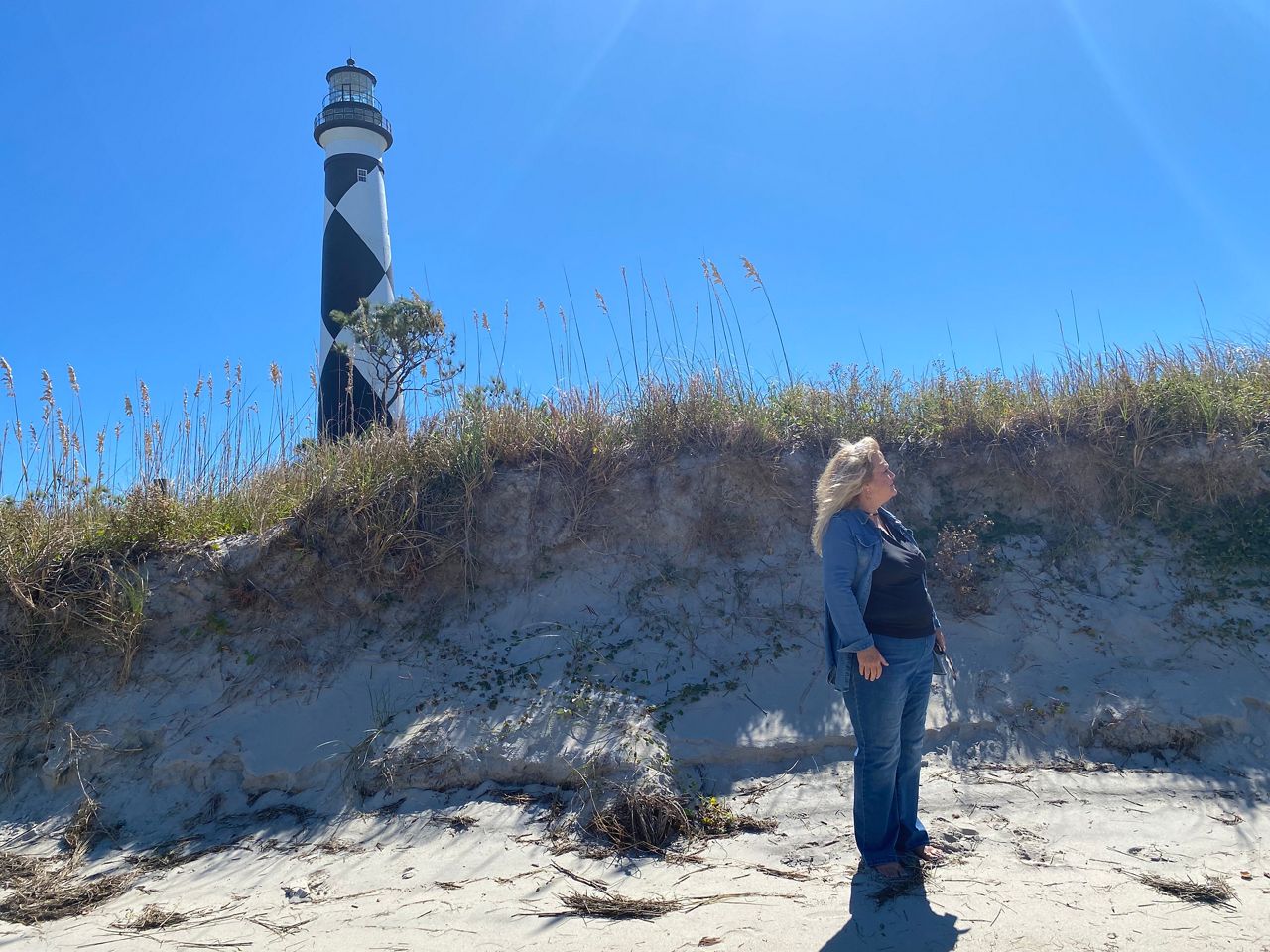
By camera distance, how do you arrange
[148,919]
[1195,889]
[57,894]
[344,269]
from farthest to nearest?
[344,269] → [57,894] → [148,919] → [1195,889]

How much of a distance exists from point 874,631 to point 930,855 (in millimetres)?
1044

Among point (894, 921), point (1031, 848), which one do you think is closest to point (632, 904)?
point (894, 921)

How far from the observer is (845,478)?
3.49 metres

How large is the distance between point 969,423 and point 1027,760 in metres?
2.84

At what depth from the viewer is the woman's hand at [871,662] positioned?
3293 millimetres

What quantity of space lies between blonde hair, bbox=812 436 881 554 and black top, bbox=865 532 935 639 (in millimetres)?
257

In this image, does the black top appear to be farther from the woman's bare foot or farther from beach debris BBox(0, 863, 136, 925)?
beach debris BBox(0, 863, 136, 925)

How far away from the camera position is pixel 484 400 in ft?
21.9

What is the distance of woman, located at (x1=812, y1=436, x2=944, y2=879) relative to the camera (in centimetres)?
341

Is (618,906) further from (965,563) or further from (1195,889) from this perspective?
(965,563)

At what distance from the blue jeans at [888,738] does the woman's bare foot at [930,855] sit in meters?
0.02

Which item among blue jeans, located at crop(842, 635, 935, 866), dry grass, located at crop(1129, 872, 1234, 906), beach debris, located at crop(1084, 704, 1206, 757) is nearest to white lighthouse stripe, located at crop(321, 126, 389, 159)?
blue jeans, located at crop(842, 635, 935, 866)

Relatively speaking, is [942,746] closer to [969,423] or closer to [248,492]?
[969,423]

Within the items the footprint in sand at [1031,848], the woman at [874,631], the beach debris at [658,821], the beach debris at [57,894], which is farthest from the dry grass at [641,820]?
the beach debris at [57,894]
